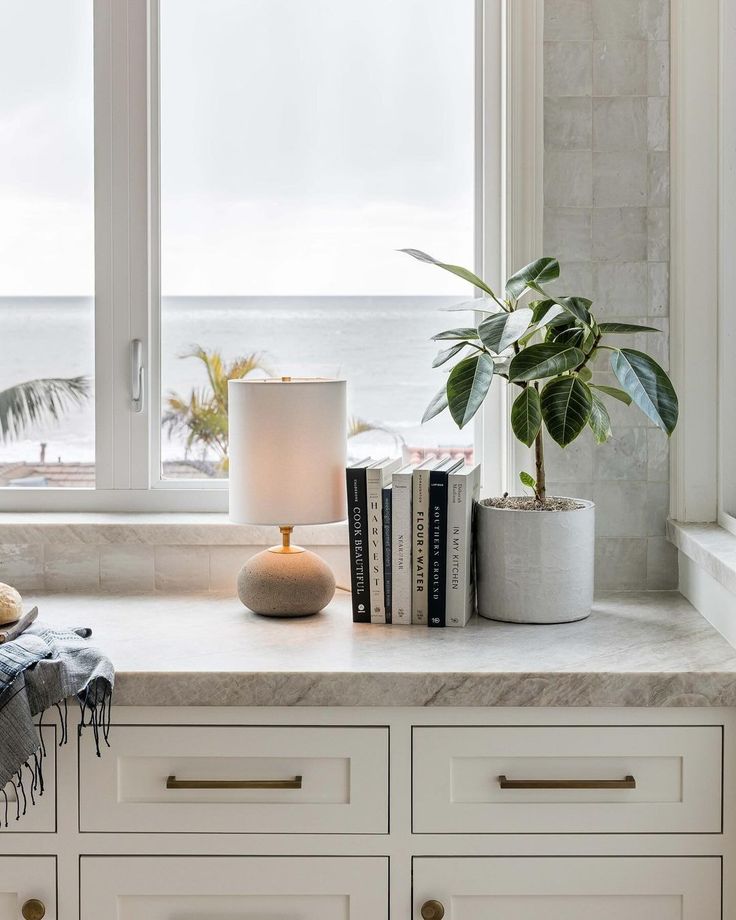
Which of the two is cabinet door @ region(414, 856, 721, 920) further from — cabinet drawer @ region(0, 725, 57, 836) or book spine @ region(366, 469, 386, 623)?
cabinet drawer @ region(0, 725, 57, 836)

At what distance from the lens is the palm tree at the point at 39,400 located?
209 centimetres

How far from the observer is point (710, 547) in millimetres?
1677

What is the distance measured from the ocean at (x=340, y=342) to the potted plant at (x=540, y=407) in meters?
0.29

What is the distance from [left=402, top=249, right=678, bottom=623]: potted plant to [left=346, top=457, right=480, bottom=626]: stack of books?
2.4 inches

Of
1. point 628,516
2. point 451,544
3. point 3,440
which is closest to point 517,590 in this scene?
point 451,544

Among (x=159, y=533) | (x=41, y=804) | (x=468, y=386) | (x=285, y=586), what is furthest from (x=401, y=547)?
(x=41, y=804)

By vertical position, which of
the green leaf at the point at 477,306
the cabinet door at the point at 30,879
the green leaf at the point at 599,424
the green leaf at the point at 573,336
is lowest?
the cabinet door at the point at 30,879

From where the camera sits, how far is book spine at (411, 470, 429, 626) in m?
1.70

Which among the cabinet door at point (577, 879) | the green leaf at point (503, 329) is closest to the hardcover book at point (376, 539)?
the green leaf at point (503, 329)

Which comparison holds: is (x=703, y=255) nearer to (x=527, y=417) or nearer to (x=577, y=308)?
(x=577, y=308)

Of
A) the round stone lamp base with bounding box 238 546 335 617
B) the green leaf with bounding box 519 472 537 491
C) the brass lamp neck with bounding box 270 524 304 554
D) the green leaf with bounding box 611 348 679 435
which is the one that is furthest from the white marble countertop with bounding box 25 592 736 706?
the green leaf with bounding box 611 348 679 435

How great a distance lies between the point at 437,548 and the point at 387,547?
0.29ft

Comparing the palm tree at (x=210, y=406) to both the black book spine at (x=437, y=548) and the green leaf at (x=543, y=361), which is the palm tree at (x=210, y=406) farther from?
the green leaf at (x=543, y=361)

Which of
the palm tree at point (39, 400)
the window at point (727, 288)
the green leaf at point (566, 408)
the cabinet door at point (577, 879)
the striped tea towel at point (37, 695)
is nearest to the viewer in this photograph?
the striped tea towel at point (37, 695)
